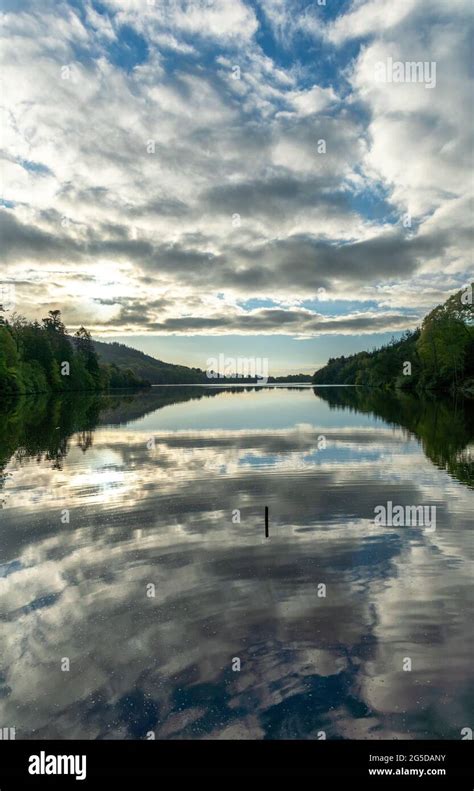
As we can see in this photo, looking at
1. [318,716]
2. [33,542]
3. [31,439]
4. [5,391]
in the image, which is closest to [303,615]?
[318,716]

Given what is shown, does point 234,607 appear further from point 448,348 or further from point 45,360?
point 45,360

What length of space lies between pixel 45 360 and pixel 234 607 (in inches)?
5484

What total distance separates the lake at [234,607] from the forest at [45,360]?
89.1 metres

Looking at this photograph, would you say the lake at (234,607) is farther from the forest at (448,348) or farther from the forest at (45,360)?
the forest at (45,360)

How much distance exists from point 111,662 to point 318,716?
3.63 meters

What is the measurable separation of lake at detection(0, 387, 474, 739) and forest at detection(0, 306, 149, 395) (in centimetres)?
8908

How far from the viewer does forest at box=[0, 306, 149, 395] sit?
102500mm

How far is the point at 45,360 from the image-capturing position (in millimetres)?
136625

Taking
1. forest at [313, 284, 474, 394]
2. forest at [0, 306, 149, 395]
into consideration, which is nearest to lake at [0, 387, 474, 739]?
forest at [313, 284, 474, 394]

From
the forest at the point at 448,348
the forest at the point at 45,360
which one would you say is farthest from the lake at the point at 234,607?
the forest at the point at 45,360

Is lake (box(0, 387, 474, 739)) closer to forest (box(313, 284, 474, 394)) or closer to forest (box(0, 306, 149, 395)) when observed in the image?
forest (box(313, 284, 474, 394))

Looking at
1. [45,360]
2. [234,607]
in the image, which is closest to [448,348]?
[234,607]

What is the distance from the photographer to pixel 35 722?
265 inches
